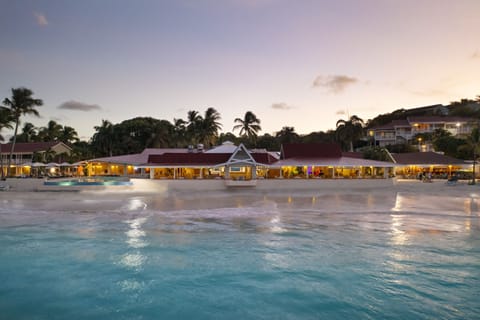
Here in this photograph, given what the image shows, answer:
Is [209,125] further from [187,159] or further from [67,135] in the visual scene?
[67,135]

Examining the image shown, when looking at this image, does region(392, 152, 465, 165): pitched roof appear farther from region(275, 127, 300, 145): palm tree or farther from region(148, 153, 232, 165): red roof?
region(148, 153, 232, 165): red roof

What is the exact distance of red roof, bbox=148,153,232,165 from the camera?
1251 inches

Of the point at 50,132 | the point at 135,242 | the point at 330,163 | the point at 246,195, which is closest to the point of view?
the point at 135,242

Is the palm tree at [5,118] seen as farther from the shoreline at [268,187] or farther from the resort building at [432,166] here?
the resort building at [432,166]

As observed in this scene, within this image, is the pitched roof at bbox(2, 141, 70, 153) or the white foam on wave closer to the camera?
the white foam on wave

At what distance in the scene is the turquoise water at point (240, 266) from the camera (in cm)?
737

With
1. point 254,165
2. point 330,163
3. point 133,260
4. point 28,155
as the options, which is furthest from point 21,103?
point 330,163

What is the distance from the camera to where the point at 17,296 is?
26.2 feet

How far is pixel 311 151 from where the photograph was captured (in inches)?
1378

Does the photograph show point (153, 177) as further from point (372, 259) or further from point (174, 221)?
point (372, 259)

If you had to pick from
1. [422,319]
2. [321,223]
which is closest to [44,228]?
[321,223]

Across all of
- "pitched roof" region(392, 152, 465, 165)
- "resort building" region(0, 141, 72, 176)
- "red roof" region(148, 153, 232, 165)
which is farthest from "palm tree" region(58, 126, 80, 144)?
"pitched roof" region(392, 152, 465, 165)

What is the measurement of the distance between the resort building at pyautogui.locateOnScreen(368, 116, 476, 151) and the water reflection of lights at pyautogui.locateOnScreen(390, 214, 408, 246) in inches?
1871

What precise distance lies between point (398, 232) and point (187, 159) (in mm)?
23522
